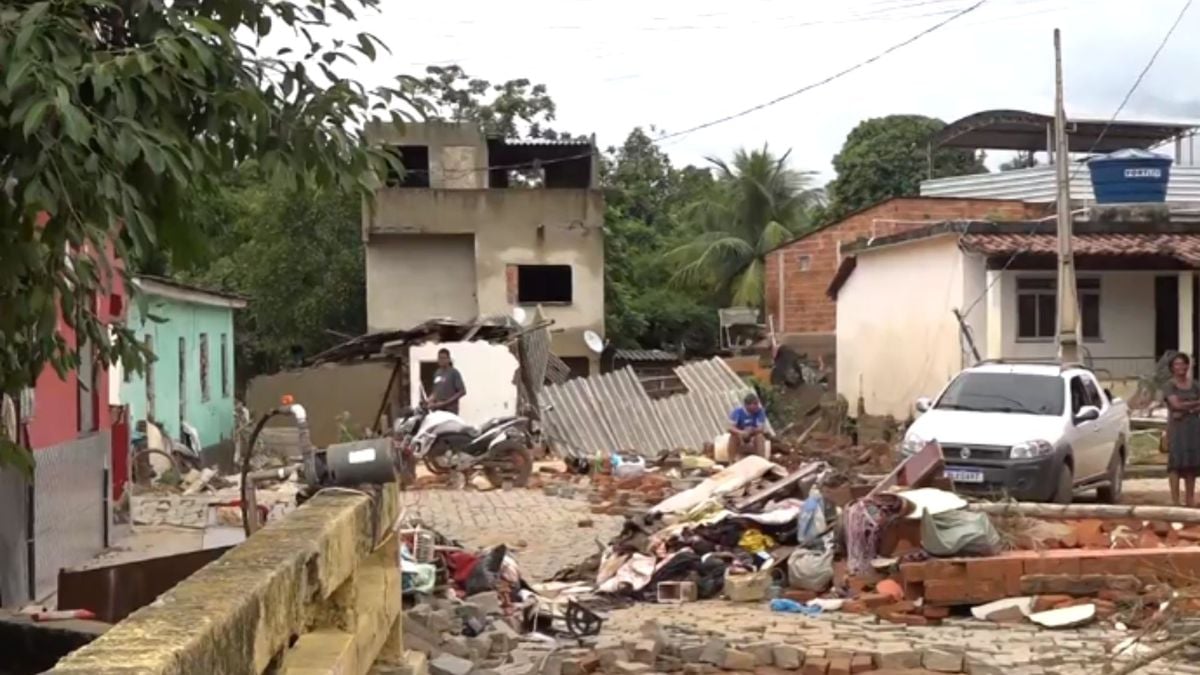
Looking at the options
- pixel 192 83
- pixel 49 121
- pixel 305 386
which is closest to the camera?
pixel 49 121

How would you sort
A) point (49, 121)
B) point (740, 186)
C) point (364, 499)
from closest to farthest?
1. point (49, 121)
2. point (364, 499)
3. point (740, 186)

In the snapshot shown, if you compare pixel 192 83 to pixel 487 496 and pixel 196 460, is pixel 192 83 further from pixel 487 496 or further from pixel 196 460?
pixel 196 460

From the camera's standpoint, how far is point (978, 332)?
25.6 metres

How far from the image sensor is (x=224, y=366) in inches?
1166

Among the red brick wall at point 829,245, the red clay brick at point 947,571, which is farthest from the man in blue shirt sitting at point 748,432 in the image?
the red brick wall at point 829,245

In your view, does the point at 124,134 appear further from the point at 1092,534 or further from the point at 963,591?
the point at 1092,534

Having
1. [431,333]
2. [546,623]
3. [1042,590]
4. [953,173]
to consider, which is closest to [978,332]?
[431,333]

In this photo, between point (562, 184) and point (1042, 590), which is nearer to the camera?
point (1042, 590)

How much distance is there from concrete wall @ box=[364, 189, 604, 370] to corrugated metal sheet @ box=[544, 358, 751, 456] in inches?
313

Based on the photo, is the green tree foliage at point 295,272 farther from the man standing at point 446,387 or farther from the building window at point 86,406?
the building window at point 86,406

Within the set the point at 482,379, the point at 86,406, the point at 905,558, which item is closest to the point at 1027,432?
the point at 905,558

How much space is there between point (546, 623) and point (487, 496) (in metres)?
9.07

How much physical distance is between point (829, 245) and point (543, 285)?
23.9 ft

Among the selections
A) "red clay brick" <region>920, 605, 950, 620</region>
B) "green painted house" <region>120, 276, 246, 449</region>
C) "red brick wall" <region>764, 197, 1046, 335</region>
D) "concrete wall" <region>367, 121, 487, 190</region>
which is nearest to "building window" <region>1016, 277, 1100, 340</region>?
"red brick wall" <region>764, 197, 1046, 335</region>
